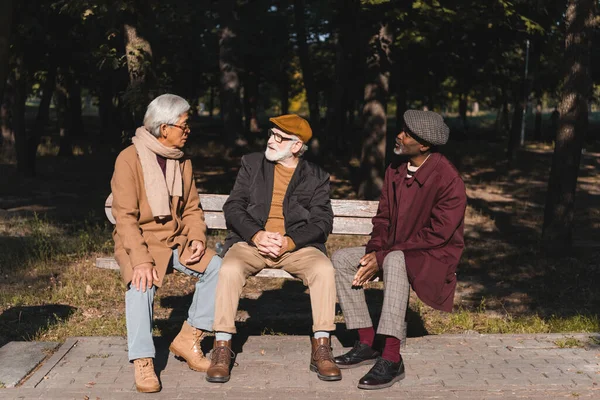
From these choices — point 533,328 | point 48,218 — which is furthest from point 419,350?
point 48,218

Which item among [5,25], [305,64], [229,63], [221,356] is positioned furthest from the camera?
[229,63]

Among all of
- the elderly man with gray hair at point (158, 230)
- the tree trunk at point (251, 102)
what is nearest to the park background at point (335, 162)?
the elderly man with gray hair at point (158, 230)

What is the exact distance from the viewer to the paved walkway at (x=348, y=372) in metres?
4.84

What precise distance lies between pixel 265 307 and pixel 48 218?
6550 millimetres

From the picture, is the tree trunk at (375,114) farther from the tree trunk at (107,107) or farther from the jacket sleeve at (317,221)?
the tree trunk at (107,107)

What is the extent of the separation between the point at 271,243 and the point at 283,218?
31 centimetres

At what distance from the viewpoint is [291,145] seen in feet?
18.8

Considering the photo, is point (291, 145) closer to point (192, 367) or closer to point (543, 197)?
point (192, 367)

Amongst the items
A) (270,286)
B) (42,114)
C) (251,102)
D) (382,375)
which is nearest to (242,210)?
(382,375)

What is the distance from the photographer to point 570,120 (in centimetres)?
1031

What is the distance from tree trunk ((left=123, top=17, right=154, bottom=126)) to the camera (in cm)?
1005

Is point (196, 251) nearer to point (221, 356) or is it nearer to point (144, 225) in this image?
point (144, 225)

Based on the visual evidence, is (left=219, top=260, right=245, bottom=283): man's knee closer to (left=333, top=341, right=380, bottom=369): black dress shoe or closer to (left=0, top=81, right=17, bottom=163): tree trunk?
(left=333, top=341, right=380, bottom=369): black dress shoe

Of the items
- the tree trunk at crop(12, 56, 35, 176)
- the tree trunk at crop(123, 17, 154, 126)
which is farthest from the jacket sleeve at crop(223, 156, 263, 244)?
the tree trunk at crop(12, 56, 35, 176)
